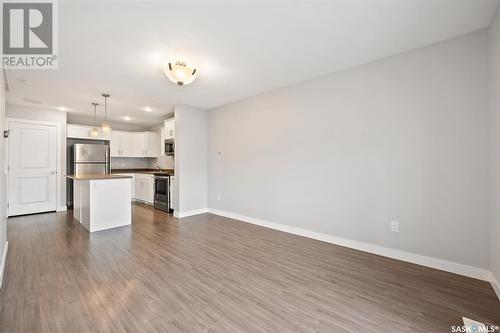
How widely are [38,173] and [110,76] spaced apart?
12.1 ft

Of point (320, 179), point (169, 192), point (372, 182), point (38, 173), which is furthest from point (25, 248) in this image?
point (372, 182)

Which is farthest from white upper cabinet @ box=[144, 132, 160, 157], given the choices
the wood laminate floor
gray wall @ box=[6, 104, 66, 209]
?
the wood laminate floor

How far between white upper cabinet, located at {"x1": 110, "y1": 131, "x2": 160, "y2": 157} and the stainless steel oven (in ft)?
5.75

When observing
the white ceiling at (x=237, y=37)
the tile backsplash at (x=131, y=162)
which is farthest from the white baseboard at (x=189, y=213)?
the tile backsplash at (x=131, y=162)

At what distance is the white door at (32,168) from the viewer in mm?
4770

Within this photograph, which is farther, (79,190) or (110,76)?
(79,190)

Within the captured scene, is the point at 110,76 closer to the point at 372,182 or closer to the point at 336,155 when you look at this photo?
the point at 336,155

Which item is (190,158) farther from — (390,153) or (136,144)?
(390,153)

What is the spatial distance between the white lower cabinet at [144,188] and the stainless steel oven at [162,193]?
394 millimetres

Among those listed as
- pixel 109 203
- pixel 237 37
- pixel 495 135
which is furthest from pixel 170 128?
pixel 495 135

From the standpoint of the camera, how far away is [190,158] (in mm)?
5027

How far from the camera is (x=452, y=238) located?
2.36 m

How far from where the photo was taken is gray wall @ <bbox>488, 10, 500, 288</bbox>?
191cm

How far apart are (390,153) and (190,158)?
3.96 m
